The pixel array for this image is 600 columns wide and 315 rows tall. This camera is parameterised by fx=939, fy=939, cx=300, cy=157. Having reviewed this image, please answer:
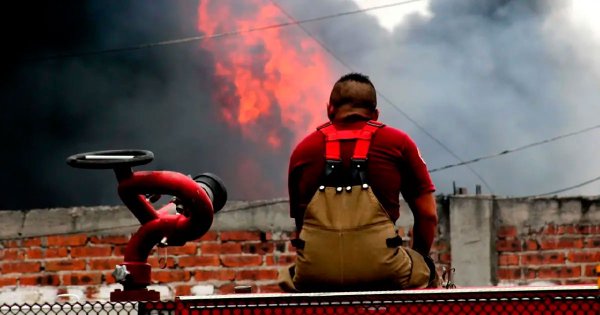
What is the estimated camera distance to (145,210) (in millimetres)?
3043

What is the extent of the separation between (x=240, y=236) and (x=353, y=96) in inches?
136

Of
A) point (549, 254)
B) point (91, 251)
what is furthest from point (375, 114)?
point (91, 251)

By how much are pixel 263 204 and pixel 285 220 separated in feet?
0.63

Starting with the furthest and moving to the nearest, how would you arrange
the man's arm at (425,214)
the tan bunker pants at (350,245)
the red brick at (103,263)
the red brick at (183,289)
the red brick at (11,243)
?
1. the red brick at (11,243)
2. the red brick at (103,263)
3. the red brick at (183,289)
4. the man's arm at (425,214)
5. the tan bunker pants at (350,245)

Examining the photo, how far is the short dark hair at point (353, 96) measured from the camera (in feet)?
10.7

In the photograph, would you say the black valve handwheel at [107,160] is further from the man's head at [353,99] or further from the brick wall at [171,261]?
the brick wall at [171,261]

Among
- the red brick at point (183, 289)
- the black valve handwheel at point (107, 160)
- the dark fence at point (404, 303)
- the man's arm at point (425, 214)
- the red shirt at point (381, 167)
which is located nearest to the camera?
the dark fence at point (404, 303)

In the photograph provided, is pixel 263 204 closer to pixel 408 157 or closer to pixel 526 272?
pixel 526 272

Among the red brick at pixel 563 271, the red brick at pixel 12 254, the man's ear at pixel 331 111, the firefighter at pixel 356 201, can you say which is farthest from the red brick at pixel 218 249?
the man's ear at pixel 331 111

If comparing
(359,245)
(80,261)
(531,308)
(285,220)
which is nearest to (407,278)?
(359,245)

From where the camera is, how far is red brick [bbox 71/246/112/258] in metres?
6.61

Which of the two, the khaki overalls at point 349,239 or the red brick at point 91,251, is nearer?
the khaki overalls at point 349,239

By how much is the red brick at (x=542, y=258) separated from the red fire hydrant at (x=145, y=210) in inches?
158

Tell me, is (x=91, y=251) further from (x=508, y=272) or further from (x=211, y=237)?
(x=508, y=272)
